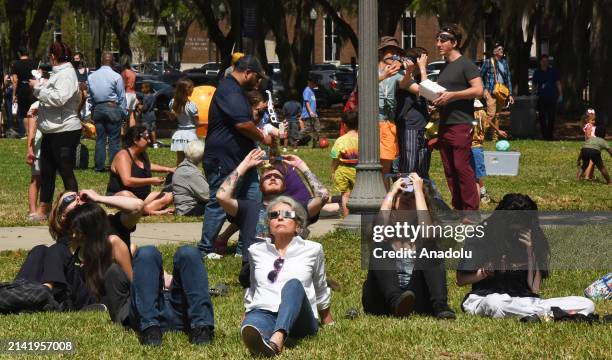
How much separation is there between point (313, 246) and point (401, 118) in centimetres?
513

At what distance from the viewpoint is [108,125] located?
19.2 meters

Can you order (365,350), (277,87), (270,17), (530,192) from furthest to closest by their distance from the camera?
(277,87), (270,17), (530,192), (365,350)

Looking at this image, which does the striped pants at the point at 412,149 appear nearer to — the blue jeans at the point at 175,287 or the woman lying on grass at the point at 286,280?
the woman lying on grass at the point at 286,280

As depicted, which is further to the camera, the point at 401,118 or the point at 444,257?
the point at 401,118

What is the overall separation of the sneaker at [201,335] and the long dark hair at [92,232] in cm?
119

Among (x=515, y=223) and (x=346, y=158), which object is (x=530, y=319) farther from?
(x=346, y=158)

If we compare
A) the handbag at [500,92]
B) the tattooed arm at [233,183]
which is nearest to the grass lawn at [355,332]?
the tattooed arm at [233,183]

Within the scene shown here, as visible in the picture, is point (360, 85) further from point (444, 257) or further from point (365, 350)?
point (365, 350)

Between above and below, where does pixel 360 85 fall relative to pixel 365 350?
above

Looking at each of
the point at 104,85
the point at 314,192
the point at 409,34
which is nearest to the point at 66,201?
the point at 314,192

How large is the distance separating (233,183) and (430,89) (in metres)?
2.67

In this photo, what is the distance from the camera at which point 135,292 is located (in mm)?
7473

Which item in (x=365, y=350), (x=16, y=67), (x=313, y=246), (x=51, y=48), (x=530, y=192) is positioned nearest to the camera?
(x=365, y=350)

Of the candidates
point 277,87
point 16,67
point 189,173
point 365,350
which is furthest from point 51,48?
point 277,87
